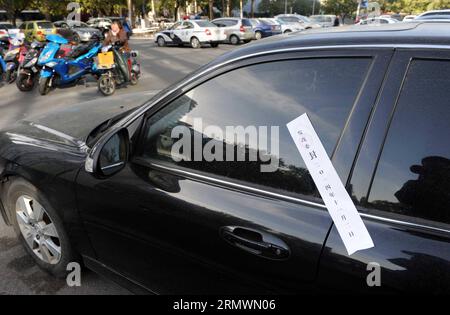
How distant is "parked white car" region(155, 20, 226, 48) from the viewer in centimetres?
1855

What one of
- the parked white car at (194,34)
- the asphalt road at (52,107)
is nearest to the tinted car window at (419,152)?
the asphalt road at (52,107)

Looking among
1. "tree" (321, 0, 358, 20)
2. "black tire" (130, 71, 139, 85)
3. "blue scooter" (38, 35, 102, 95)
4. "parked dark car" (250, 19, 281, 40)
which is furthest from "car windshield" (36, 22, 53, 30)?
"tree" (321, 0, 358, 20)

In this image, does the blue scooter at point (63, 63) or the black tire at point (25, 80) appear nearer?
the blue scooter at point (63, 63)

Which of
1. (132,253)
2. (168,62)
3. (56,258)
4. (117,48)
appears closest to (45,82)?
(117,48)

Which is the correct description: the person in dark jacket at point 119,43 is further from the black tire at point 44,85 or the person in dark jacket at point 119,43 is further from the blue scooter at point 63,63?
the black tire at point 44,85

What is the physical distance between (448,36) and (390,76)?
0.25 m

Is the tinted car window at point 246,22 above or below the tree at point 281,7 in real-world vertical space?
below

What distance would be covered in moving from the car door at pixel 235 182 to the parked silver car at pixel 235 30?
18.6 m

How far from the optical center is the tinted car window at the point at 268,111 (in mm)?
1416

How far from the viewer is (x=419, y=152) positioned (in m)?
1.24

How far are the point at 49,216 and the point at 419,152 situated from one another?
211 cm

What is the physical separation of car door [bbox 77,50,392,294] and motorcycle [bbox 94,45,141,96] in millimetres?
6801

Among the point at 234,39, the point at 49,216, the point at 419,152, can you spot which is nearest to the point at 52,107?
the point at 49,216

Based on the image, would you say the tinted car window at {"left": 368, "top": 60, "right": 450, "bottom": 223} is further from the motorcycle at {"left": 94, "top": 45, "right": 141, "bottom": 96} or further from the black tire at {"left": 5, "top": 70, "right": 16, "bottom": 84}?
the black tire at {"left": 5, "top": 70, "right": 16, "bottom": 84}
